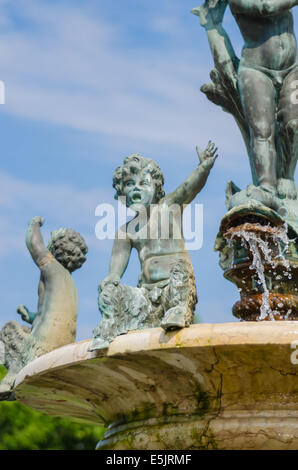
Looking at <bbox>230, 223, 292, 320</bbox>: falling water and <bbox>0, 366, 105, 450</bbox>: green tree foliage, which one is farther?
<bbox>0, 366, 105, 450</bbox>: green tree foliage

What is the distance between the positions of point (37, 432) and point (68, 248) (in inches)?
288

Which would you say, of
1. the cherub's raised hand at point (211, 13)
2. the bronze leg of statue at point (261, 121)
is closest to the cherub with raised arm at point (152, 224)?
the bronze leg of statue at point (261, 121)

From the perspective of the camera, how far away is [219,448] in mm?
6000

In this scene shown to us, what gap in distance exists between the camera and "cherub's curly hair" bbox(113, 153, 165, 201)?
7535mm

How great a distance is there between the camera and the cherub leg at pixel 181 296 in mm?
5816

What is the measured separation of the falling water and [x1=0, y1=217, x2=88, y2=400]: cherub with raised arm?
57.2 inches

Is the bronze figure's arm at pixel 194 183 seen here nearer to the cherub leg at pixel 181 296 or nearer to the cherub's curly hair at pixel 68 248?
the cherub's curly hair at pixel 68 248

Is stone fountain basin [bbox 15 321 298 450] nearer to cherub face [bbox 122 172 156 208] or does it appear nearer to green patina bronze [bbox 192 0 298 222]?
cherub face [bbox 122 172 156 208]

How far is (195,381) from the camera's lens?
5984 mm

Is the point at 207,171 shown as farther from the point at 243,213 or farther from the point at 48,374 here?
the point at 48,374

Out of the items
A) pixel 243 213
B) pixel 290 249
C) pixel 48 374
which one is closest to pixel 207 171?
pixel 243 213

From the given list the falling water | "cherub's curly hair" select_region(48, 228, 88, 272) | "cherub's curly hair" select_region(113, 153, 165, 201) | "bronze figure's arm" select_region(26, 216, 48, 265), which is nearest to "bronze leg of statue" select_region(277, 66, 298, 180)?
the falling water

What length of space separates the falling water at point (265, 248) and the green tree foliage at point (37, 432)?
7714 mm

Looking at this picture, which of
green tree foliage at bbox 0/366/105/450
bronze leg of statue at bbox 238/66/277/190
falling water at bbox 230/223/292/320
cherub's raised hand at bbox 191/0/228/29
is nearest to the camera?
falling water at bbox 230/223/292/320
